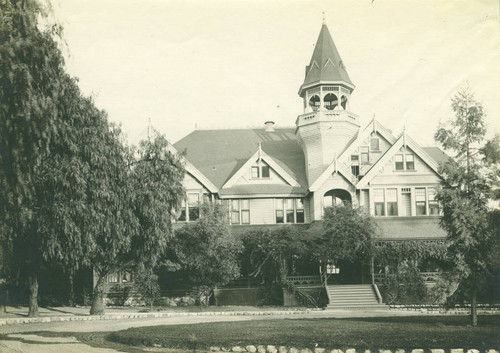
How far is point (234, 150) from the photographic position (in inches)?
Result: 1702

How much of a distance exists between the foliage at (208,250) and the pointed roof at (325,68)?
14.2m

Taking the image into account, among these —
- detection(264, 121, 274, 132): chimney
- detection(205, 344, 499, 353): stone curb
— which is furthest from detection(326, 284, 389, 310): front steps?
detection(264, 121, 274, 132): chimney

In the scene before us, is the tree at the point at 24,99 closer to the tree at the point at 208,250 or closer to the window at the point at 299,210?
the tree at the point at 208,250

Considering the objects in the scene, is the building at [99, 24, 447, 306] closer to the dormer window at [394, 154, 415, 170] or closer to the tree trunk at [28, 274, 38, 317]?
the dormer window at [394, 154, 415, 170]

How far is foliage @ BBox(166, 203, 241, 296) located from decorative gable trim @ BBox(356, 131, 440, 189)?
10.7 meters

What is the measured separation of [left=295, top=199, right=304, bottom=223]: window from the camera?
128 ft

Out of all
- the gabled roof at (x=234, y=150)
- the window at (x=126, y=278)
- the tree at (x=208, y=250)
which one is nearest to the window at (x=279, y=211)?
the gabled roof at (x=234, y=150)

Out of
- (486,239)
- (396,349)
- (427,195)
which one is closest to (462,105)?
(486,239)

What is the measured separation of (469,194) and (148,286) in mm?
18287

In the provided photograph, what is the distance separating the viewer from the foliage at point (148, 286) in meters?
30.6

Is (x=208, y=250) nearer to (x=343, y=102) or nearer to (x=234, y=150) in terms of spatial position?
(x=234, y=150)

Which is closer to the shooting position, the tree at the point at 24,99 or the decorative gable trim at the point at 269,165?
the tree at the point at 24,99

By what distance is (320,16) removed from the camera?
19.9 metres

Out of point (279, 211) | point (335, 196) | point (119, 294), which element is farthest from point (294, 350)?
point (335, 196)
